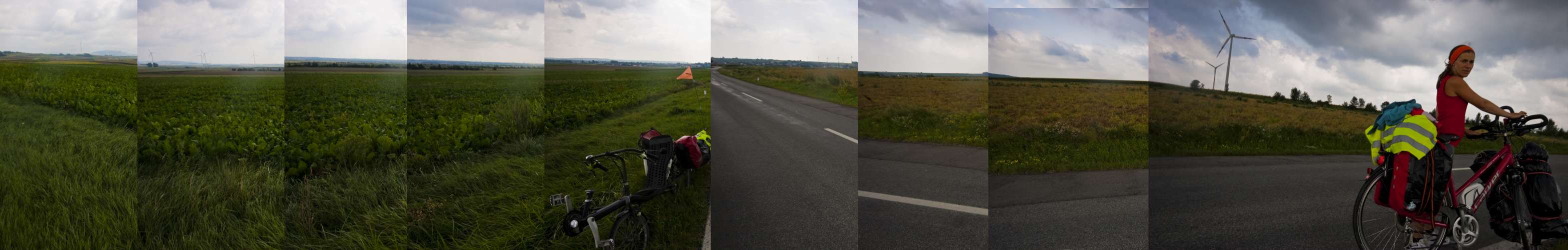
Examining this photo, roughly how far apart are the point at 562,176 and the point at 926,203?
3.00 metres

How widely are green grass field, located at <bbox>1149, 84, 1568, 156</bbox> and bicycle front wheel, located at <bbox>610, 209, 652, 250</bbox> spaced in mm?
5597

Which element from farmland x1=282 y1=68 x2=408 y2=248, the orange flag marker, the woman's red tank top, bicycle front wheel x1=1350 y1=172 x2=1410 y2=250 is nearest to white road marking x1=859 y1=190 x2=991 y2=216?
the orange flag marker

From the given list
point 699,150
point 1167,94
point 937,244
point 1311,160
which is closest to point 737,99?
point 699,150

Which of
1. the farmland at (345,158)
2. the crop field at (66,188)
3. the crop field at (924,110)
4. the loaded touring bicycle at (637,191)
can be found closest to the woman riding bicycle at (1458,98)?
the crop field at (924,110)

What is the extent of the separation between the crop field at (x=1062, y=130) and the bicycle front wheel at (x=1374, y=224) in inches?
107

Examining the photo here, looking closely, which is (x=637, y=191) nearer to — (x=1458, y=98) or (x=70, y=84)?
(x=1458, y=98)

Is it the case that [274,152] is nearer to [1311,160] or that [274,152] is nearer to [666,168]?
[666,168]

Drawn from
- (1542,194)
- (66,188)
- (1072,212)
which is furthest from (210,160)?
(1542,194)

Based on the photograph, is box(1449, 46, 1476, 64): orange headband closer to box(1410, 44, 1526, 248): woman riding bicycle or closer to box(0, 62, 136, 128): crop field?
box(1410, 44, 1526, 248): woman riding bicycle

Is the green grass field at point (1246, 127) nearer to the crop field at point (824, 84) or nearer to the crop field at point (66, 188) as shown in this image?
the crop field at point (824, 84)

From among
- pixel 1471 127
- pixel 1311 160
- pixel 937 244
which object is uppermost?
pixel 1471 127

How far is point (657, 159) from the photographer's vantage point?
423 centimetres

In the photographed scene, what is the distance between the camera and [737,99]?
20.4 feet

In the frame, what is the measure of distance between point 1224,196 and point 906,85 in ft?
21.4
